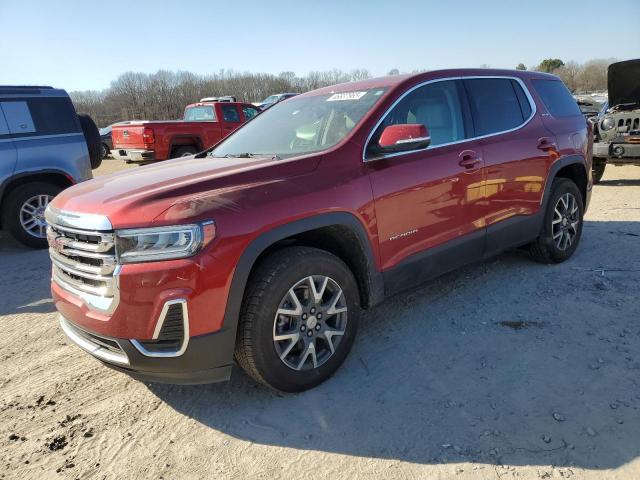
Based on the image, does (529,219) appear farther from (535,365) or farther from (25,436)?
(25,436)

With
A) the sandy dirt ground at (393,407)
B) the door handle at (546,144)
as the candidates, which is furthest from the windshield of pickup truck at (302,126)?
the door handle at (546,144)

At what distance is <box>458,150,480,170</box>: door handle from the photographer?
357 centimetres

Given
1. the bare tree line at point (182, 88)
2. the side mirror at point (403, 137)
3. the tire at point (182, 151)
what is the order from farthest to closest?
1. the bare tree line at point (182, 88)
2. the tire at point (182, 151)
3. the side mirror at point (403, 137)

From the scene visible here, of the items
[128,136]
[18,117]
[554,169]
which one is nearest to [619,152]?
[554,169]

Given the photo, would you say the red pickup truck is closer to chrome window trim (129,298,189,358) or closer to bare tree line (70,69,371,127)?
chrome window trim (129,298,189,358)

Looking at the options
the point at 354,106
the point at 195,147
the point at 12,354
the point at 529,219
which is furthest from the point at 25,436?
the point at 195,147

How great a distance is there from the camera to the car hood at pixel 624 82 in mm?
8920

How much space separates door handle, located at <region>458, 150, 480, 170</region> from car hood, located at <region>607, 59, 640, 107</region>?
294 inches

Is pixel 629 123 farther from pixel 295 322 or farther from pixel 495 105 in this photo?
pixel 295 322

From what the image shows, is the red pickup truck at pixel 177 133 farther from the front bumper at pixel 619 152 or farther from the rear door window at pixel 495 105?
the rear door window at pixel 495 105

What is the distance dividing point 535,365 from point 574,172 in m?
2.84

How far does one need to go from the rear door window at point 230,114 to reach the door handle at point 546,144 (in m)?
10.6

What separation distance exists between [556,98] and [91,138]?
21.6 ft

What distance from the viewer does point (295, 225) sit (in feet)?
8.75
